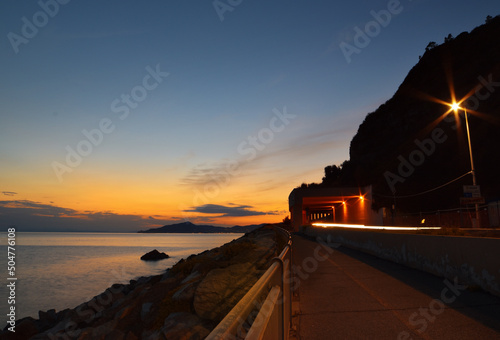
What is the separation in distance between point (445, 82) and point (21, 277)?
8271cm

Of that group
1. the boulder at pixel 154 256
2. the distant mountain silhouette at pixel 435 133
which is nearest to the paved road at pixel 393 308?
the distant mountain silhouette at pixel 435 133

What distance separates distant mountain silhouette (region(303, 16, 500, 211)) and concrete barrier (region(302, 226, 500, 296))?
38.1m

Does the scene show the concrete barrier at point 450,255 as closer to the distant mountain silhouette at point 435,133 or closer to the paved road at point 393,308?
the paved road at point 393,308

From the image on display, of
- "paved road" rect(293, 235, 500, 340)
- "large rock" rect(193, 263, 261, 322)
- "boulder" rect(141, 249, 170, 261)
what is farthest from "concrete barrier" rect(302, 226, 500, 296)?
"boulder" rect(141, 249, 170, 261)

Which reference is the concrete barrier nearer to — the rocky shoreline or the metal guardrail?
the rocky shoreline

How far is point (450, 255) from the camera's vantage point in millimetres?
9742

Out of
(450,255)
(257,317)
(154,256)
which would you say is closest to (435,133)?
(154,256)

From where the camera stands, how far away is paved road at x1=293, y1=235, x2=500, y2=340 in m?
5.79

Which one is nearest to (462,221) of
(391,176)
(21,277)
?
(391,176)

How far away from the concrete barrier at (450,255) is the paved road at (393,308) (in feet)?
0.95

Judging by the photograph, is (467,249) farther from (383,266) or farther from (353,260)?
(353,260)

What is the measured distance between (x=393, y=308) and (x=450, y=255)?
3.55 metres

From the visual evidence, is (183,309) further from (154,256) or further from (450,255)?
(154,256)

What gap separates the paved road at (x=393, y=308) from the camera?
228 inches
